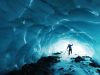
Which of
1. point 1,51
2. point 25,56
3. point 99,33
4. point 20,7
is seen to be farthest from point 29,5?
point 99,33

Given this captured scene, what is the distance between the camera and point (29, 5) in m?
12.3

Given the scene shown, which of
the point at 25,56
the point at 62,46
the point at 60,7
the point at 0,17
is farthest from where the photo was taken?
the point at 62,46

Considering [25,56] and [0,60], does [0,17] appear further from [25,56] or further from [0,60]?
[25,56]

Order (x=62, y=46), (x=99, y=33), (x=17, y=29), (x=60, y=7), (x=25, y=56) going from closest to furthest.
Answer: (x=60, y=7), (x=17, y=29), (x=25, y=56), (x=99, y=33), (x=62, y=46)

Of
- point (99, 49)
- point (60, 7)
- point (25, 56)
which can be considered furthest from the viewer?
point (99, 49)

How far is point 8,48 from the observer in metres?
14.9

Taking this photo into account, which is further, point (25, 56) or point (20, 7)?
point (25, 56)

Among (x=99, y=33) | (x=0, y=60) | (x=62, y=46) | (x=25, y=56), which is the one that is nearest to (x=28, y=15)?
(x=0, y=60)

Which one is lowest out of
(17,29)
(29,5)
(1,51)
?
(1,51)

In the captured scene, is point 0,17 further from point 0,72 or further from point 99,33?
point 99,33

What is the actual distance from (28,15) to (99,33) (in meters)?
9.80

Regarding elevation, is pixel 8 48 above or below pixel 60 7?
below

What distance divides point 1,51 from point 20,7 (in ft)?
11.5

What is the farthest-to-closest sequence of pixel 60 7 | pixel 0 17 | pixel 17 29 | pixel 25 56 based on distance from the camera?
pixel 25 56 < pixel 17 29 < pixel 60 7 < pixel 0 17
